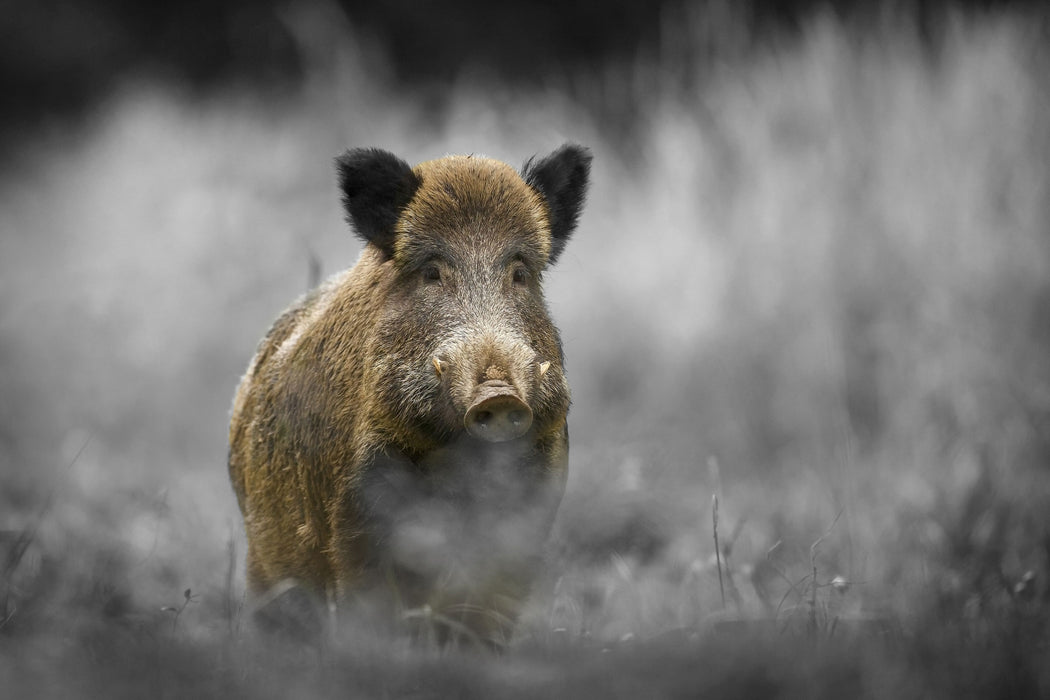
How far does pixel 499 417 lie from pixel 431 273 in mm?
786

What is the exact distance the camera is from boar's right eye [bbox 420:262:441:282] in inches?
145

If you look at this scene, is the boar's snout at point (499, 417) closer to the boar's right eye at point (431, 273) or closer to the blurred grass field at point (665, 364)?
the blurred grass field at point (665, 364)

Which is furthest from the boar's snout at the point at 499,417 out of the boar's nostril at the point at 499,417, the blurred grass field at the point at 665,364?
the blurred grass field at the point at 665,364

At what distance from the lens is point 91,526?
228 inches

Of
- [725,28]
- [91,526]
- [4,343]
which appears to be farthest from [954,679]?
[4,343]

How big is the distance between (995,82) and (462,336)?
532 cm

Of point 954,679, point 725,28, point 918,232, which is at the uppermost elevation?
point 725,28

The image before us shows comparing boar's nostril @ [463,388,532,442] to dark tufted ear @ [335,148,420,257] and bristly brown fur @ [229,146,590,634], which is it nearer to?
bristly brown fur @ [229,146,590,634]

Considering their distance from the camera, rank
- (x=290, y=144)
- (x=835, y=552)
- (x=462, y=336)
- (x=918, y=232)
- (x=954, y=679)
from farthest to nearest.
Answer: (x=290, y=144) → (x=918, y=232) → (x=835, y=552) → (x=462, y=336) → (x=954, y=679)

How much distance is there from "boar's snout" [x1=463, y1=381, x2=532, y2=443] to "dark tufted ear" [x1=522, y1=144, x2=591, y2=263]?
102 cm

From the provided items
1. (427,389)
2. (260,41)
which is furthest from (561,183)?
(260,41)

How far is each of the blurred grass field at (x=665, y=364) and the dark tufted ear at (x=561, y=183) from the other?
1027 mm

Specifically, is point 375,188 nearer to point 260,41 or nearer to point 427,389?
point 427,389

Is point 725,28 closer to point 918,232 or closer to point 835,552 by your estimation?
point 918,232
